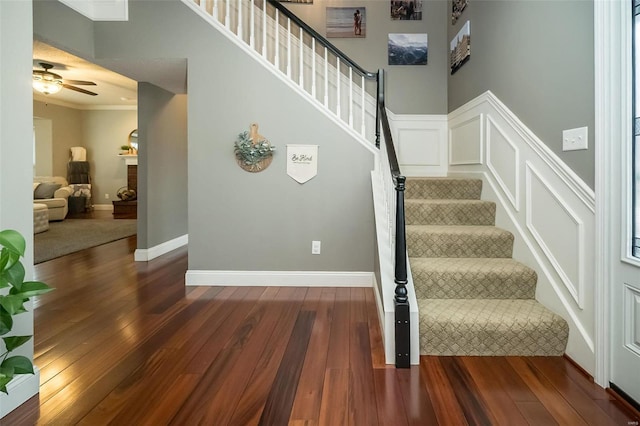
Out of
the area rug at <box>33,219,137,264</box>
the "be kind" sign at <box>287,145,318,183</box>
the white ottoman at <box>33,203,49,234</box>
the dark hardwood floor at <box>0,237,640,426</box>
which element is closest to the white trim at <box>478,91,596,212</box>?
the dark hardwood floor at <box>0,237,640,426</box>

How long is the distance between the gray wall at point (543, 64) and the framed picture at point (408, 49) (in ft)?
3.45

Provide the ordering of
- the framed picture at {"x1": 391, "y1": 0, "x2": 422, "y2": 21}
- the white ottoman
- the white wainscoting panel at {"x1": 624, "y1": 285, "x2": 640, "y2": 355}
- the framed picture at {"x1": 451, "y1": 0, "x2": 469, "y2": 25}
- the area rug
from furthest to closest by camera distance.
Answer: the white ottoman → the area rug → the framed picture at {"x1": 391, "y1": 0, "x2": 422, "y2": 21} → the framed picture at {"x1": 451, "y1": 0, "x2": 469, "y2": 25} → the white wainscoting panel at {"x1": 624, "y1": 285, "x2": 640, "y2": 355}

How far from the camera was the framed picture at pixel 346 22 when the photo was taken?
15.8ft

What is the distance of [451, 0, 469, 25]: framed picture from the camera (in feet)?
13.5

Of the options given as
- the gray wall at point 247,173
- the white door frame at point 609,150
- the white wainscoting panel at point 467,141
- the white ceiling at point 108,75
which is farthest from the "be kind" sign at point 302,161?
the white door frame at point 609,150

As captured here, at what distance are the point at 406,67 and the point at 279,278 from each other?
3.00 m

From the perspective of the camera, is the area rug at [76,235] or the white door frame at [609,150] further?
the area rug at [76,235]

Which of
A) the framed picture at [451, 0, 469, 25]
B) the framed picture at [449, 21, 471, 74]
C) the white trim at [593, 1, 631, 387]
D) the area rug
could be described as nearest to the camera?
the white trim at [593, 1, 631, 387]

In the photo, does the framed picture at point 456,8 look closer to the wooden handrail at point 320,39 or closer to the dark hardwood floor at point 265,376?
the wooden handrail at point 320,39

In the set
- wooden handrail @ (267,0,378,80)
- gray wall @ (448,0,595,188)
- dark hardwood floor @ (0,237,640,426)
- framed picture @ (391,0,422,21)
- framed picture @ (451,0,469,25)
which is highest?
framed picture @ (391,0,422,21)

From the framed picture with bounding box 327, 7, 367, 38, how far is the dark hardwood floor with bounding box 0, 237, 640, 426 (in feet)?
11.1

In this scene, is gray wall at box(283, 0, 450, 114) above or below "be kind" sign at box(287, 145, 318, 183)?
above

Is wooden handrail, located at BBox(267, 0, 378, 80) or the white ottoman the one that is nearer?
wooden handrail, located at BBox(267, 0, 378, 80)

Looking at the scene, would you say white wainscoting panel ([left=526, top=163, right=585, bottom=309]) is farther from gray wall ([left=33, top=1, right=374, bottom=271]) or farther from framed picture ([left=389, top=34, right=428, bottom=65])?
framed picture ([left=389, top=34, right=428, bottom=65])
